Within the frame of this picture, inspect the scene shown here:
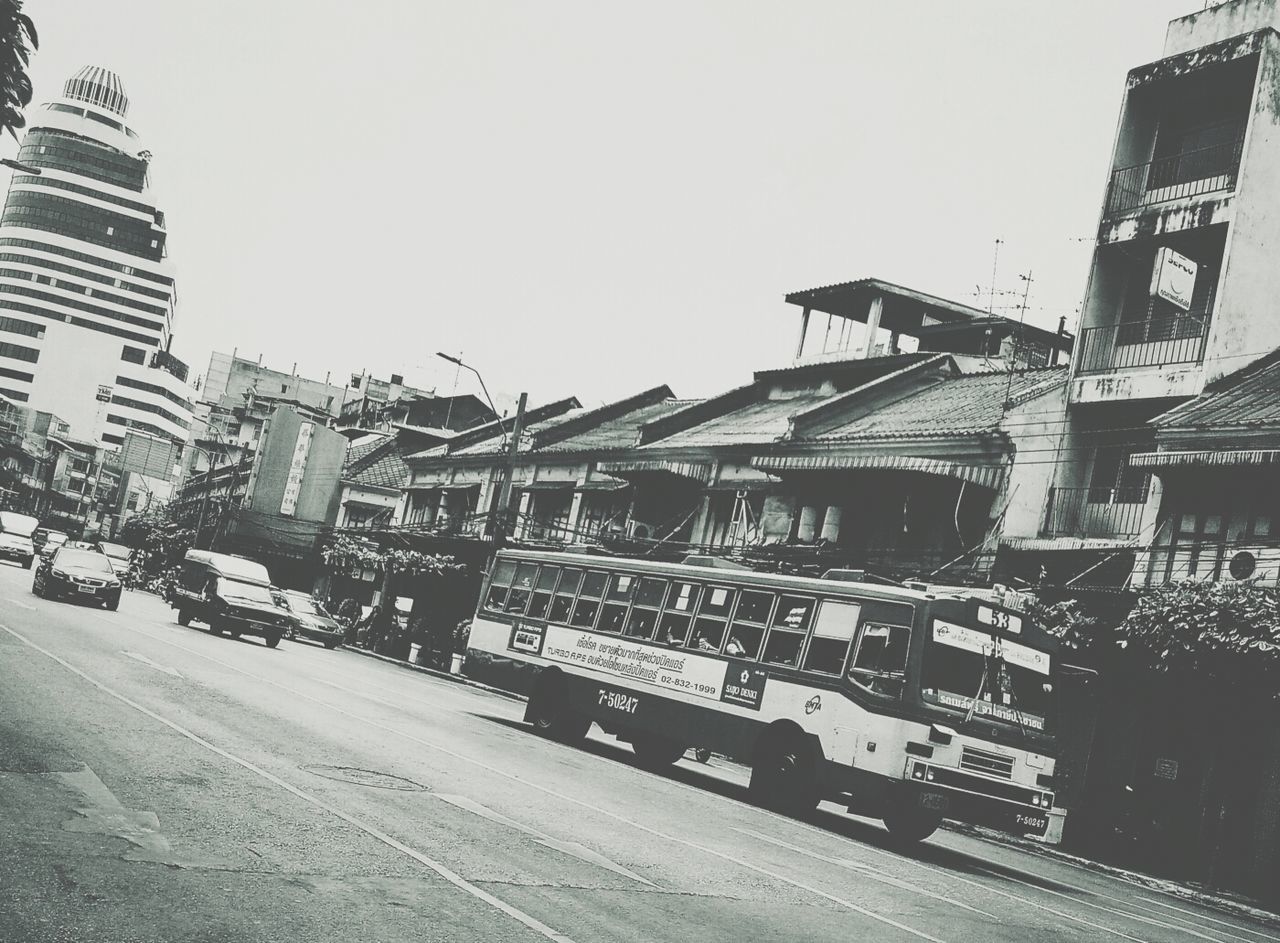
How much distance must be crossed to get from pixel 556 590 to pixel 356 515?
154 feet

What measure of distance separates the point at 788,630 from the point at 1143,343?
12459 mm

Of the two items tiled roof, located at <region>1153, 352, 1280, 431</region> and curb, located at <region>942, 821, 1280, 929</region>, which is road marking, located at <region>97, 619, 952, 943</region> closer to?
curb, located at <region>942, 821, 1280, 929</region>

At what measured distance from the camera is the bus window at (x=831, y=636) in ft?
53.8

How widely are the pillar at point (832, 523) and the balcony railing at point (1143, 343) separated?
275 inches

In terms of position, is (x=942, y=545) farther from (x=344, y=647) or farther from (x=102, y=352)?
(x=102, y=352)

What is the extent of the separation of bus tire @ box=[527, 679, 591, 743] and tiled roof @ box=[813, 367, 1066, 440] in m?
10.9

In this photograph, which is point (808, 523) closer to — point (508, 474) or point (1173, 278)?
point (1173, 278)

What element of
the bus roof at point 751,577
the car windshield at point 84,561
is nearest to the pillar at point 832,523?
the bus roof at point 751,577

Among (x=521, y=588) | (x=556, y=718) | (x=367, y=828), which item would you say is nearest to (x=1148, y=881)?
(x=556, y=718)

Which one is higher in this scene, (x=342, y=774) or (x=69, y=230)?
(x=69, y=230)

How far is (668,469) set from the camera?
37531 mm

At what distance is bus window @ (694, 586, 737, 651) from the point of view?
1869cm

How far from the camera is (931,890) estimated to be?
11.6 meters

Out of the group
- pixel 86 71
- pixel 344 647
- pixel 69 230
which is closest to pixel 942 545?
pixel 344 647
